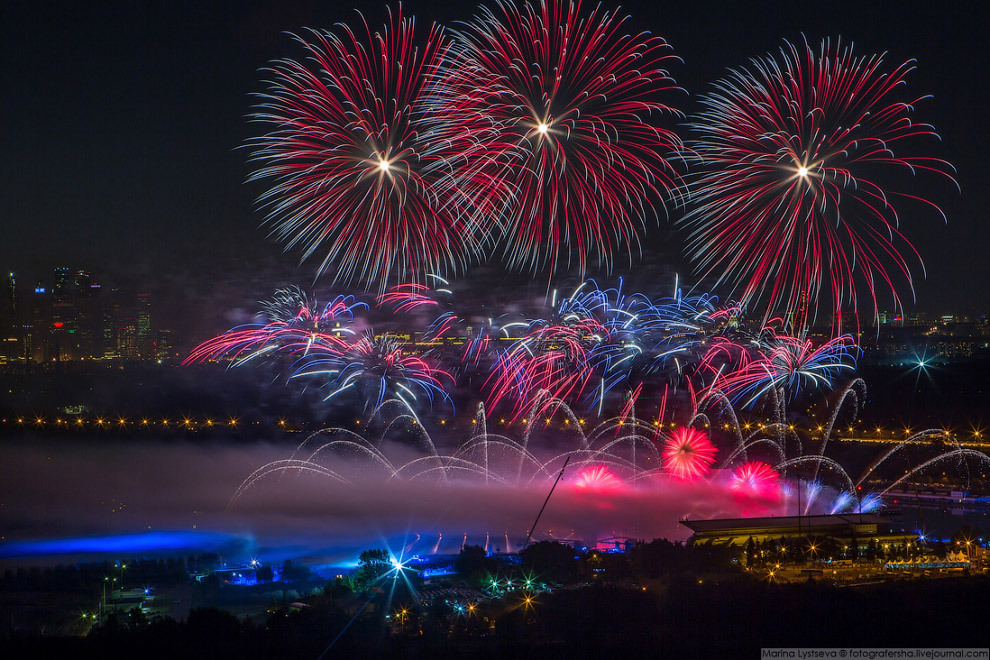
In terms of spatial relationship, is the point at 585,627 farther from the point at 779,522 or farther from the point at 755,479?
the point at 755,479

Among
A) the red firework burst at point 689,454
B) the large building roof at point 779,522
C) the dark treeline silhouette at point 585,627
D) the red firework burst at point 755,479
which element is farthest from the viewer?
the red firework burst at point 689,454

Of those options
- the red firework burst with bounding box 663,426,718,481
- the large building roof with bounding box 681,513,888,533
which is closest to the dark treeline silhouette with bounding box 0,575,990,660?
the large building roof with bounding box 681,513,888,533

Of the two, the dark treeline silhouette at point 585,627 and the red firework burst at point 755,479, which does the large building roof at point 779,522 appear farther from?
the red firework burst at point 755,479

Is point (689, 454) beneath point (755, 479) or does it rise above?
above

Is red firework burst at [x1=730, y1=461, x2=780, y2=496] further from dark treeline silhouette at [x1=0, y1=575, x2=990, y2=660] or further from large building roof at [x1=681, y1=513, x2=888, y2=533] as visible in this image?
dark treeline silhouette at [x1=0, y1=575, x2=990, y2=660]

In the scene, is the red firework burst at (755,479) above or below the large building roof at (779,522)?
above

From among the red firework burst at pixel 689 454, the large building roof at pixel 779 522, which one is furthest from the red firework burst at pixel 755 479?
the large building roof at pixel 779 522

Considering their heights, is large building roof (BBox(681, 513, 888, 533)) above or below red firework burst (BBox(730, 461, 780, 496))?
below

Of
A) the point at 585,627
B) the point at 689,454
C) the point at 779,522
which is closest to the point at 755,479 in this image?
the point at 689,454
